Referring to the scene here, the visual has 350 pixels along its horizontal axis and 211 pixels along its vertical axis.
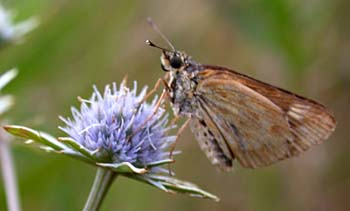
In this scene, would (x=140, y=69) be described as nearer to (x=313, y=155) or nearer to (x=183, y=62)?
(x=313, y=155)

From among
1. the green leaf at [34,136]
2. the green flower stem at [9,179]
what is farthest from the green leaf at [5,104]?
the green leaf at [34,136]

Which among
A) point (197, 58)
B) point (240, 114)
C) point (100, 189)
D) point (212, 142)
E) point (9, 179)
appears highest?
point (197, 58)

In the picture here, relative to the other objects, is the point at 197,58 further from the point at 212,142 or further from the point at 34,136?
the point at 34,136

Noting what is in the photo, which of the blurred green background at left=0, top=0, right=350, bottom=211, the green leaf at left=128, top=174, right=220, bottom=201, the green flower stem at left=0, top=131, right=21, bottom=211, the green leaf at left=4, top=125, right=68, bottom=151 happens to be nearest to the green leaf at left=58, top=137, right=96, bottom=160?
the green leaf at left=4, top=125, right=68, bottom=151

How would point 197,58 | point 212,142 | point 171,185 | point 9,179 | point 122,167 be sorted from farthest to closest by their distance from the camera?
1. point 197,58
2. point 212,142
3. point 9,179
4. point 171,185
5. point 122,167

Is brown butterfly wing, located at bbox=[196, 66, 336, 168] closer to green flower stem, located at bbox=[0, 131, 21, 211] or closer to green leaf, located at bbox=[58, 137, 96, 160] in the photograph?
green leaf, located at bbox=[58, 137, 96, 160]

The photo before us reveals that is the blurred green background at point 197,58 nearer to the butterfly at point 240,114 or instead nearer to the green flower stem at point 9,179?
the green flower stem at point 9,179

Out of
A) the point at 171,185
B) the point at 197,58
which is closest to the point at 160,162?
the point at 171,185
